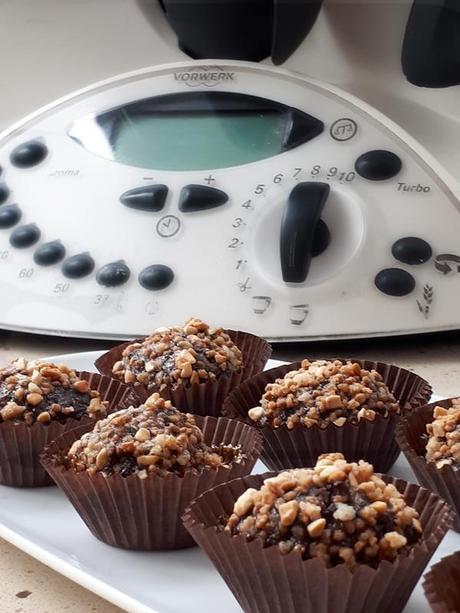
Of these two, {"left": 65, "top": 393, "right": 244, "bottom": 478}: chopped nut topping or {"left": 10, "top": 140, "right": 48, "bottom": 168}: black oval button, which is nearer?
{"left": 65, "top": 393, "right": 244, "bottom": 478}: chopped nut topping

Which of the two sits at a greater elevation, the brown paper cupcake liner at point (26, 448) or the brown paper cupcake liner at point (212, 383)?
the brown paper cupcake liner at point (212, 383)

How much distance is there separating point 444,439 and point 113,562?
26 centimetres

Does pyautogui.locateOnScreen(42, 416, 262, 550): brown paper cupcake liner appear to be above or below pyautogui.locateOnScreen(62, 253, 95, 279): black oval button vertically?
below

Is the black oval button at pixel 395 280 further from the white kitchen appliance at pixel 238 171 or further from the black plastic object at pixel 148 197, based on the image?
the black plastic object at pixel 148 197

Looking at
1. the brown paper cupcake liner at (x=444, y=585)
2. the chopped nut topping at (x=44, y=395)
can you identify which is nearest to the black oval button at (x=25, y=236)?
the chopped nut topping at (x=44, y=395)

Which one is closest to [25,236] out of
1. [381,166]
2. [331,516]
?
[381,166]

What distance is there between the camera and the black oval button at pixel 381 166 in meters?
1.09

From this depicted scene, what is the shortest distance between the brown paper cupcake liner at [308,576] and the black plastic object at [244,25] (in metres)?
0.57

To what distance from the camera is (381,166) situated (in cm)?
109

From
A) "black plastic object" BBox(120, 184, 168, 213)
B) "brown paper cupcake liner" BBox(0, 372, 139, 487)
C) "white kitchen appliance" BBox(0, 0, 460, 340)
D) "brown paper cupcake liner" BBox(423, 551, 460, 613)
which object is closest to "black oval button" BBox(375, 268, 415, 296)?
"white kitchen appliance" BBox(0, 0, 460, 340)

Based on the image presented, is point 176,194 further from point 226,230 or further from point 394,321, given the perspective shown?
point 394,321

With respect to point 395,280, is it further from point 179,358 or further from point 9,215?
point 9,215

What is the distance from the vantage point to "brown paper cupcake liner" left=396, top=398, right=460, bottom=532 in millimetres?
785

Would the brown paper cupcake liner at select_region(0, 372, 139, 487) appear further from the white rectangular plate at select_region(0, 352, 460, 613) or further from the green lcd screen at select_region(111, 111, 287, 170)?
the green lcd screen at select_region(111, 111, 287, 170)
